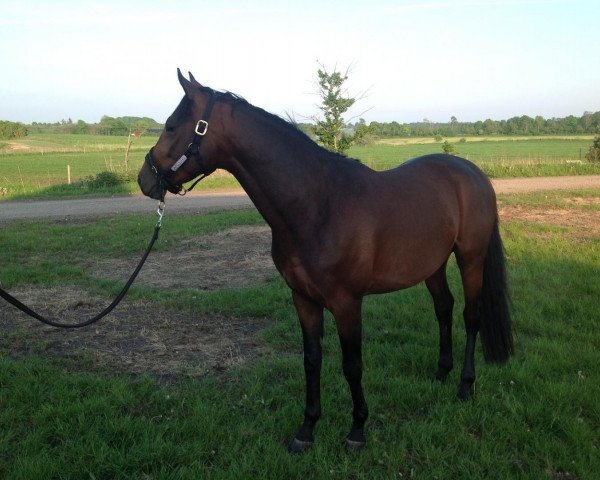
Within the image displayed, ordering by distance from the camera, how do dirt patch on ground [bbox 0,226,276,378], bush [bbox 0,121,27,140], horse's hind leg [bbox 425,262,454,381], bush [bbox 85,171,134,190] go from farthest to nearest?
1. bush [bbox 0,121,27,140]
2. bush [bbox 85,171,134,190]
3. dirt patch on ground [bbox 0,226,276,378]
4. horse's hind leg [bbox 425,262,454,381]

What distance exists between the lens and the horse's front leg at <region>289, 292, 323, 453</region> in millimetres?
3321

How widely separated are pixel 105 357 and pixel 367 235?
3151mm

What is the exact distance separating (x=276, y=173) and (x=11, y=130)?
273ft

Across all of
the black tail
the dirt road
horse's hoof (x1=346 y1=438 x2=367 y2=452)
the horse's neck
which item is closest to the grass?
horse's hoof (x1=346 y1=438 x2=367 y2=452)

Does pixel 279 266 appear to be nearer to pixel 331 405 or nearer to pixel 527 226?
pixel 331 405

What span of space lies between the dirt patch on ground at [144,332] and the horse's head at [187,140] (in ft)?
7.32

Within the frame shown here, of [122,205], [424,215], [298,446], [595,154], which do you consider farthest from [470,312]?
[595,154]

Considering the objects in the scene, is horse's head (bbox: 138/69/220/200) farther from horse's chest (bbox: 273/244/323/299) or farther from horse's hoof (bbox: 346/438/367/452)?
horse's hoof (bbox: 346/438/367/452)

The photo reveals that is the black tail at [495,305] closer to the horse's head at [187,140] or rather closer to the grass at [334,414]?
the grass at [334,414]

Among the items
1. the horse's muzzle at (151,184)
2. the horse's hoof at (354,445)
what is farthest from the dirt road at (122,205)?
the horse's hoof at (354,445)

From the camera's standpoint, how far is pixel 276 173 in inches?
118

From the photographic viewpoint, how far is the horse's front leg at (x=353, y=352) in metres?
3.12

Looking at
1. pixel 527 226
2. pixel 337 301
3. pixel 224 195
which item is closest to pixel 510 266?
pixel 527 226

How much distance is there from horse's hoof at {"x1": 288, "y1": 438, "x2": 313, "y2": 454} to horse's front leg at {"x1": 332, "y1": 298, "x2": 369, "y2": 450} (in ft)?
0.94
